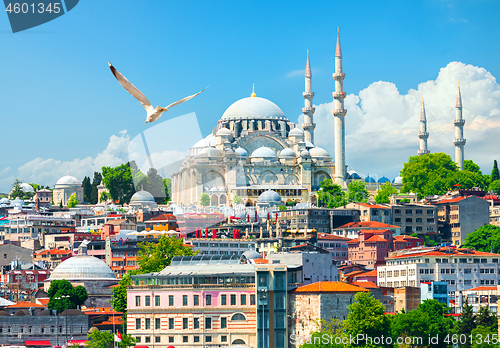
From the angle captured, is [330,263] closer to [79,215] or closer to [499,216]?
[499,216]

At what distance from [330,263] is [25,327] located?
15002mm

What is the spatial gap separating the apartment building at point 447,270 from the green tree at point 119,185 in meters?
49.4

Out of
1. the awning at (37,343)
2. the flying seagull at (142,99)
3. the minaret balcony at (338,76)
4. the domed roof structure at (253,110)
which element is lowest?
the awning at (37,343)

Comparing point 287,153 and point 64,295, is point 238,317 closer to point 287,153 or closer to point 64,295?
point 64,295

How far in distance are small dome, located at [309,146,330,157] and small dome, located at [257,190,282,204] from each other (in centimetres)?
1428

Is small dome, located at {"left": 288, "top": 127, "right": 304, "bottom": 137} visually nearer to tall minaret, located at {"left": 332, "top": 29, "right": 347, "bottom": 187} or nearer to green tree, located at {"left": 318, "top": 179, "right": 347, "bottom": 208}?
tall minaret, located at {"left": 332, "top": 29, "right": 347, "bottom": 187}

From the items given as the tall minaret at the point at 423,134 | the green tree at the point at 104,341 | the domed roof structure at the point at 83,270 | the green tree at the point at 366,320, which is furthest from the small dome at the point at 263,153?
the green tree at the point at 104,341

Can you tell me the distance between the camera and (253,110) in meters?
120

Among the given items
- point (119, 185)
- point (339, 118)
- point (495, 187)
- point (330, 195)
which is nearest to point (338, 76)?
point (339, 118)

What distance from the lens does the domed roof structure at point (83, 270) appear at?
58.3 m

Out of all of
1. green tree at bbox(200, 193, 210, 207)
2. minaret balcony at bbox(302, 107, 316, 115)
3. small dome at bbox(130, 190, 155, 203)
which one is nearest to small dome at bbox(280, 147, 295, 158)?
minaret balcony at bbox(302, 107, 316, 115)

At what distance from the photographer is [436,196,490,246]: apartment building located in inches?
3022

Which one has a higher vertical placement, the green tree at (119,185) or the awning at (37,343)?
the green tree at (119,185)

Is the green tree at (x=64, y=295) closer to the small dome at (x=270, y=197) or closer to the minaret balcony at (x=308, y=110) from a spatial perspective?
the small dome at (x=270, y=197)
